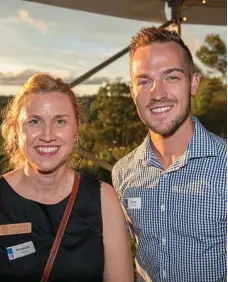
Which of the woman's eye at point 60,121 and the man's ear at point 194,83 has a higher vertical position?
the man's ear at point 194,83

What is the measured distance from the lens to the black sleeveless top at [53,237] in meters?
1.61

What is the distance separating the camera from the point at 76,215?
174 centimetres

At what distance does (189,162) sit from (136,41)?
0.58 m

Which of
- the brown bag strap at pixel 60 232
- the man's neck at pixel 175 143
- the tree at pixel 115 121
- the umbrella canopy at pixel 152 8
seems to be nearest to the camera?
the brown bag strap at pixel 60 232

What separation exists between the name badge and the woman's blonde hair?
0.28 metres

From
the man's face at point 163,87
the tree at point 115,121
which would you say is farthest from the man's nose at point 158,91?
the tree at point 115,121

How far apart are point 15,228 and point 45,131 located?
388mm

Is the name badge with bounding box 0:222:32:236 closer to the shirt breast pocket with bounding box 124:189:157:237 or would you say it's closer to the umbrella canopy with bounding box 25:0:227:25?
the shirt breast pocket with bounding box 124:189:157:237

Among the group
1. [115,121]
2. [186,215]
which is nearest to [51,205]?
[186,215]

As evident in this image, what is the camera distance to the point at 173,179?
5.83ft

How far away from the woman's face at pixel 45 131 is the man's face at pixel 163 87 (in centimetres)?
33

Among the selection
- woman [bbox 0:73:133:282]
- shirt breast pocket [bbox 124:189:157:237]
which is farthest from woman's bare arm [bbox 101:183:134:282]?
shirt breast pocket [bbox 124:189:157:237]

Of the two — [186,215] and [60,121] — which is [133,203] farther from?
[60,121]

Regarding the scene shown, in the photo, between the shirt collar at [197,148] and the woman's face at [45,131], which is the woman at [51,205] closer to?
the woman's face at [45,131]
